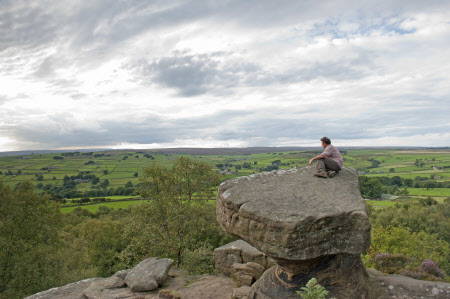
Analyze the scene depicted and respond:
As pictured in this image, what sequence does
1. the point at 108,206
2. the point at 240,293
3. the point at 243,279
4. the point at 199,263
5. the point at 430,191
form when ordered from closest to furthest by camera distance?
the point at 240,293, the point at 243,279, the point at 199,263, the point at 108,206, the point at 430,191

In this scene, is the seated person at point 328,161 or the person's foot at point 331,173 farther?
the person's foot at point 331,173

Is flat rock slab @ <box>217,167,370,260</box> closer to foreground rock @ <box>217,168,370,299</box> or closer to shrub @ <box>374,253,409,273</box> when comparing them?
foreground rock @ <box>217,168,370,299</box>

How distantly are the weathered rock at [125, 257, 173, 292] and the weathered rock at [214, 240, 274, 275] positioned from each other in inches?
141

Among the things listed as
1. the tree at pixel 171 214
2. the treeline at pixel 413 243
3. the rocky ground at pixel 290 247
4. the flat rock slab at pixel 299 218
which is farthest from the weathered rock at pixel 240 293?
the tree at pixel 171 214

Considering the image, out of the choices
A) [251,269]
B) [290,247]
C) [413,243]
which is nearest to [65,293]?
[251,269]

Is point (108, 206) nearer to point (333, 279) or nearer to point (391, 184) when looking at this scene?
point (333, 279)

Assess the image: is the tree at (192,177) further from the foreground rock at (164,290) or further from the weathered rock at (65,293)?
the weathered rock at (65,293)

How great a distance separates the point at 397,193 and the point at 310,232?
3436 inches

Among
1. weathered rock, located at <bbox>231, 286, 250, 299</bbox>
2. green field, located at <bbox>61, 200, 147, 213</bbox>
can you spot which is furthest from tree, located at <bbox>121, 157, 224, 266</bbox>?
green field, located at <bbox>61, 200, 147, 213</bbox>

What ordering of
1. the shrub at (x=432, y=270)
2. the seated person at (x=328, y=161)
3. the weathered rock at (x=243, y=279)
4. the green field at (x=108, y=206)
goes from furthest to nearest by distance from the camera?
the green field at (x=108, y=206)
the shrub at (x=432, y=270)
the weathered rock at (x=243, y=279)
the seated person at (x=328, y=161)

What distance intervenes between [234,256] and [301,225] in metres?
10.2

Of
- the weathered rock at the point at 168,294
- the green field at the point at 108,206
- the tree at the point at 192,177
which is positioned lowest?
the green field at the point at 108,206

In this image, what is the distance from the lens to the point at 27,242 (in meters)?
27.7

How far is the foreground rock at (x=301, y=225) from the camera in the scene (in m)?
11.6
